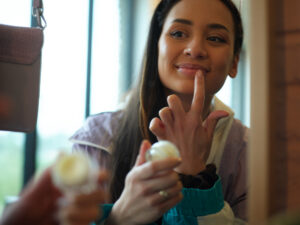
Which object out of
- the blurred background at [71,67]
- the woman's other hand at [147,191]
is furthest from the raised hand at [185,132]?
the blurred background at [71,67]

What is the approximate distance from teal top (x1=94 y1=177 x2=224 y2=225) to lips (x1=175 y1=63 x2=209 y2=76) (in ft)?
0.98

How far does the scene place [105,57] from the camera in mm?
2773

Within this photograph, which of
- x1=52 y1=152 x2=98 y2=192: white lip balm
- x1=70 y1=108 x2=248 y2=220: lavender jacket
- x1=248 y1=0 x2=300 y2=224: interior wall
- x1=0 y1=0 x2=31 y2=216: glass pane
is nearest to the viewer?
x1=52 y1=152 x2=98 y2=192: white lip balm

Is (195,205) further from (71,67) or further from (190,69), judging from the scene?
(71,67)

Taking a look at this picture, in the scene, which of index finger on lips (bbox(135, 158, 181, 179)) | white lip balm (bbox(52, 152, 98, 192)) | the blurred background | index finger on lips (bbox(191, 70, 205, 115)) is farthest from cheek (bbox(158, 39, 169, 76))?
the blurred background

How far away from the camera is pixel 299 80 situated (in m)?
0.55

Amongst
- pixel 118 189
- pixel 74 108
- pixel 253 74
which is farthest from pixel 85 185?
pixel 74 108

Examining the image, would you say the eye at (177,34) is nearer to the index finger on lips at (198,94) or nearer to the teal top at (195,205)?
the index finger on lips at (198,94)

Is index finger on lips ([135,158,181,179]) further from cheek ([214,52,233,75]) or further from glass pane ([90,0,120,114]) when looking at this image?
glass pane ([90,0,120,114])

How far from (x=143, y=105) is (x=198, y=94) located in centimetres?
25

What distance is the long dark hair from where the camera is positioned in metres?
1.02

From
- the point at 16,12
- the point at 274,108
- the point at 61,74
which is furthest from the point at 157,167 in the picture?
the point at 61,74

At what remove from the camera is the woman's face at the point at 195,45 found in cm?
95

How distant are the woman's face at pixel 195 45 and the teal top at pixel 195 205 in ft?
0.96
